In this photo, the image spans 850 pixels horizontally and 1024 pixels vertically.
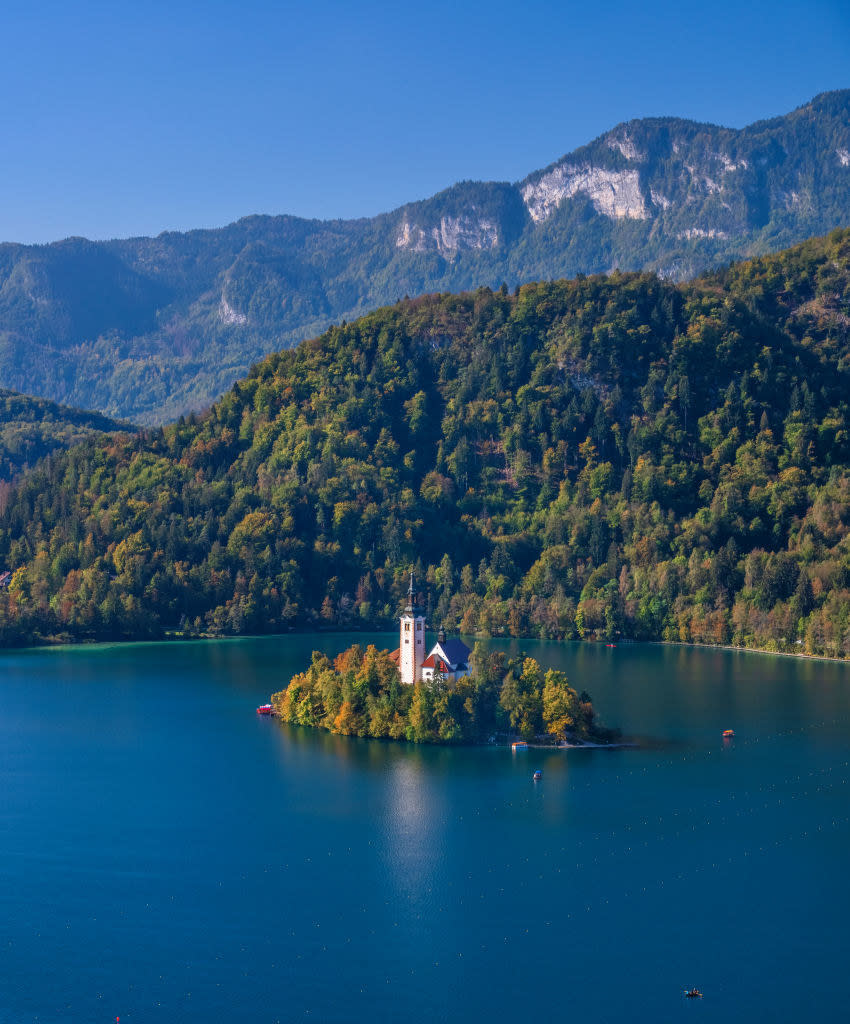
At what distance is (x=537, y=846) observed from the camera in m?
62.8

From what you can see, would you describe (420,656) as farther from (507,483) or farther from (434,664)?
(507,483)

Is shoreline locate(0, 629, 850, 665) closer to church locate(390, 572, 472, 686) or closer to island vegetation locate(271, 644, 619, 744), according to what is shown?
island vegetation locate(271, 644, 619, 744)

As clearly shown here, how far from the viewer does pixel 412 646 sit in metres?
83.5

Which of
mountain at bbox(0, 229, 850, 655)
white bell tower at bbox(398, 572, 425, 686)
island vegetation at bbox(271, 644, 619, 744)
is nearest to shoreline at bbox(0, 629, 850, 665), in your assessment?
mountain at bbox(0, 229, 850, 655)

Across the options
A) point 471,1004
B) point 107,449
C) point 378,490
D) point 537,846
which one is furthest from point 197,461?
point 471,1004

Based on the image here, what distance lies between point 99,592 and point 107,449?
130ft

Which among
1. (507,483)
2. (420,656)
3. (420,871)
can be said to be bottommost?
(420,871)

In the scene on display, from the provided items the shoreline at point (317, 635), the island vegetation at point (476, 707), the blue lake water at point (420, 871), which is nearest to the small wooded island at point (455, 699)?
the island vegetation at point (476, 707)

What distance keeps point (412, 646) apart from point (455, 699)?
4.59m

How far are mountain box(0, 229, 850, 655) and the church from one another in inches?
1971

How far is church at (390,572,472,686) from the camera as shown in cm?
8300

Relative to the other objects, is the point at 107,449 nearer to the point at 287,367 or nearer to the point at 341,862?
the point at 287,367

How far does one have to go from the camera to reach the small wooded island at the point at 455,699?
266ft

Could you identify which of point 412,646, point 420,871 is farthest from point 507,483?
point 420,871
